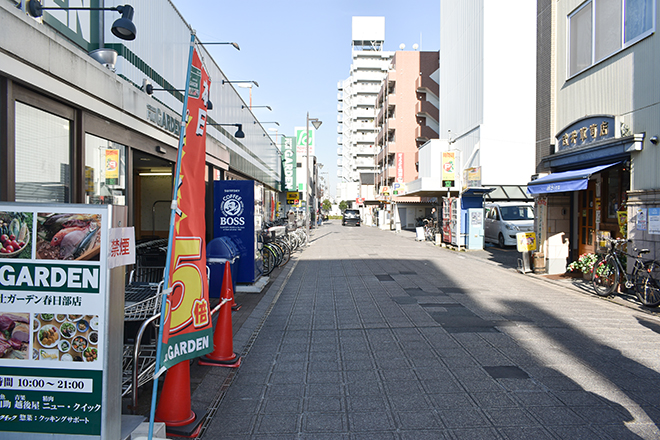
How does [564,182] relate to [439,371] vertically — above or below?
above

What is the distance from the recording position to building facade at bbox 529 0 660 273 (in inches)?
342

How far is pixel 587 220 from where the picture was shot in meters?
11.7

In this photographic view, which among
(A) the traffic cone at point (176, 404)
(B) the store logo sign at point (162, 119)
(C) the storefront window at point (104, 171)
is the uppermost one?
(B) the store logo sign at point (162, 119)

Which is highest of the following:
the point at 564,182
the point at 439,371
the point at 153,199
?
the point at 564,182

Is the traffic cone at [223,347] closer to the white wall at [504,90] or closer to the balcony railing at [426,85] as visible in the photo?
the white wall at [504,90]

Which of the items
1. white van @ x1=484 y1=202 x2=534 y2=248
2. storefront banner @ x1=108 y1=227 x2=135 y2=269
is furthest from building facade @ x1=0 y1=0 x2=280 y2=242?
white van @ x1=484 y1=202 x2=534 y2=248

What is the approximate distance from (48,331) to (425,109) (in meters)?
49.9

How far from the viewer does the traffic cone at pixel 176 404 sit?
3.53 m

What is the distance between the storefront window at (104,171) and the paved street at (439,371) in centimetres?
282

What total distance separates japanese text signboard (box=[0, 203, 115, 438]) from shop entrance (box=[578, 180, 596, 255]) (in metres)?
11.9

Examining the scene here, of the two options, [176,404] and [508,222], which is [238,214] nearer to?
[176,404]

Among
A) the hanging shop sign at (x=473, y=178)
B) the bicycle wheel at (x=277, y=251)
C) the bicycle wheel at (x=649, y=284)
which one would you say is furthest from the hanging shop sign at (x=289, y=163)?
the bicycle wheel at (x=649, y=284)

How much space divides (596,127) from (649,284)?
13.2ft

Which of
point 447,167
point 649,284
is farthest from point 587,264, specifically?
point 447,167
